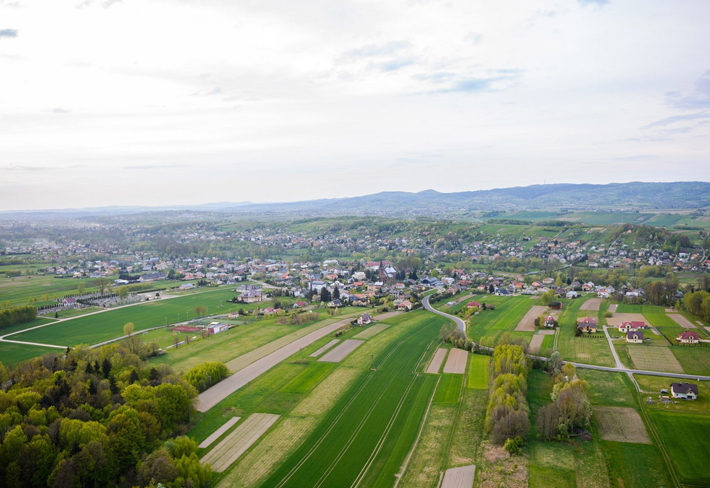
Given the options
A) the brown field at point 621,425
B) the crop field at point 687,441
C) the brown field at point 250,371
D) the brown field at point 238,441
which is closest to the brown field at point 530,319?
the brown field at point 621,425

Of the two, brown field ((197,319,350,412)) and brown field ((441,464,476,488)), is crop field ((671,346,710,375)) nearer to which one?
brown field ((441,464,476,488))

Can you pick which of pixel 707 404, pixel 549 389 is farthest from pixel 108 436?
pixel 707 404

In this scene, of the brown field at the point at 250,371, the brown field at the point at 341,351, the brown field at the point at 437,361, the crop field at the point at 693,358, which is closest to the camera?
the brown field at the point at 250,371

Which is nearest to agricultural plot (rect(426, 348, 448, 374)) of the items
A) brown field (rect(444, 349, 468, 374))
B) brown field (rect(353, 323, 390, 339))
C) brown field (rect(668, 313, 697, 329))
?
brown field (rect(444, 349, 468, 374))

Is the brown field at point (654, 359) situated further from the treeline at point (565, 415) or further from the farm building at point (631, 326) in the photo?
the treeline at point (565, 415)

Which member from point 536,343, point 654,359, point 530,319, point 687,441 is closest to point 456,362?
point 536,343

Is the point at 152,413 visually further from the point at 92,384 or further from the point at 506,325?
the point at 506,325
